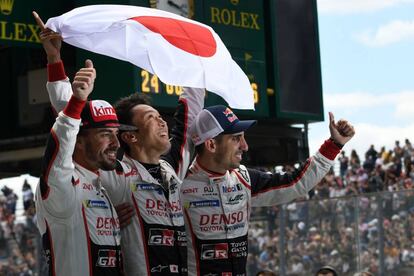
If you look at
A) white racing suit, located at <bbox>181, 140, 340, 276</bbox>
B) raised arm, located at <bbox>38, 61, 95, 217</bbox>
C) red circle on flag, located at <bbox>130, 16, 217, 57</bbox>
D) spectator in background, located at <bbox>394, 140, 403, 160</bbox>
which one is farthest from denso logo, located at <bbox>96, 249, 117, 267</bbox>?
spectator in background, located at <bbox>394, 140, 403, 160</bbox>

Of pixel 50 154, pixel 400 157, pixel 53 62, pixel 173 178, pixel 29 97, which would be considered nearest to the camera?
pixel 50 154

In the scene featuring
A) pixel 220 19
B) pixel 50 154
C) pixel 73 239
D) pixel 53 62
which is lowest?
pixel 73 239

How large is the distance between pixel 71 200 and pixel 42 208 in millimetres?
165

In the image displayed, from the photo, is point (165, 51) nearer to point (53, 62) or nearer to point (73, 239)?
point (53, 62)

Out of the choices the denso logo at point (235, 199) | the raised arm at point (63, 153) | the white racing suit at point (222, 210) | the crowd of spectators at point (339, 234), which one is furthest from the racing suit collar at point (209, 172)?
the crowd of spectators at point (339, 234)

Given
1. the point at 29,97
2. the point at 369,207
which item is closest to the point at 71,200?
the point at 29,97

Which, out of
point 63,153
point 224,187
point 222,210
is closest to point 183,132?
point 224,187

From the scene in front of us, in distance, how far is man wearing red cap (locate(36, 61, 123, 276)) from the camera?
5086mm

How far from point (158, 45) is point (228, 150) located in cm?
71

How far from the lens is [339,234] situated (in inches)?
489

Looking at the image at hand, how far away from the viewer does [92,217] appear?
5.41m

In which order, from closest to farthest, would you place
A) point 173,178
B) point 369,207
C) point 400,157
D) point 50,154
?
point 50,154
point 173,178
point 369,207
point 400,157

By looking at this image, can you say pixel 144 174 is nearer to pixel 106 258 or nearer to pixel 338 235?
pixel 106 258

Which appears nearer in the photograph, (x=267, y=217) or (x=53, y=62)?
(x=53, y=62)
